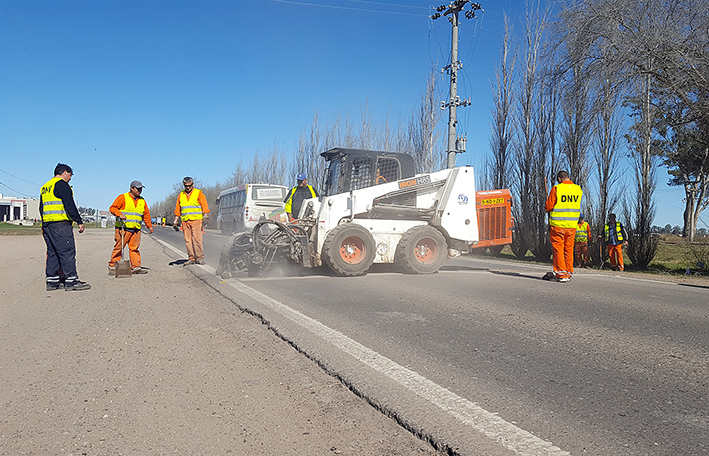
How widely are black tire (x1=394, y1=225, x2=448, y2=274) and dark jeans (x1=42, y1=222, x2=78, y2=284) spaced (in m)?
5.37

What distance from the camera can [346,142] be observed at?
3638 centimetres

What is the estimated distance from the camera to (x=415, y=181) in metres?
9.52

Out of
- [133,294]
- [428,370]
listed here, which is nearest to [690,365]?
[428,370]

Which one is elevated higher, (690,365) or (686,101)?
(686,101)

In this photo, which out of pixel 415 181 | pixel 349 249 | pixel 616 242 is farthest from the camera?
pixel 616 242

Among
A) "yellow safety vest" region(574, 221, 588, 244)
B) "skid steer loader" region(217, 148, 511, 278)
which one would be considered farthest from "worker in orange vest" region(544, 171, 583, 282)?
"yellow safety vest" region(574, 221, 588, 244)

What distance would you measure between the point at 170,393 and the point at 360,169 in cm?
707

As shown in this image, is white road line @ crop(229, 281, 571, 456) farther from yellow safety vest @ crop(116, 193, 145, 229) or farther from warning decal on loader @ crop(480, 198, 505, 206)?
warning decal on loader @ crop(480, 198, 505, 206)

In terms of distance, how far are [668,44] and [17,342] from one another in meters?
13.1

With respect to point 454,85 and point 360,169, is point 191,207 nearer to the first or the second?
point 360,169

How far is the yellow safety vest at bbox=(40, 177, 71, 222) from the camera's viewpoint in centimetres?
733

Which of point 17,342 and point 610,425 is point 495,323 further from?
point 17,342

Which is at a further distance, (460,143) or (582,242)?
(460,143)

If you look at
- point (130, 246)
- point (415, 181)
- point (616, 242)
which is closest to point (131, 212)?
point (130, 246)
